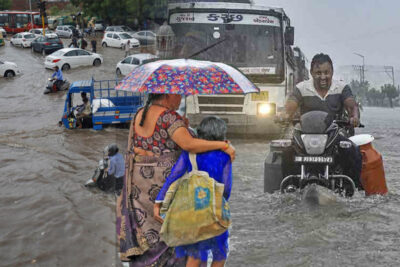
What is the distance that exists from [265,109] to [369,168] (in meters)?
6.51

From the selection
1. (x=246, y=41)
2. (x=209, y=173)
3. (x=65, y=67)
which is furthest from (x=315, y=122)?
(x=65, y=67)

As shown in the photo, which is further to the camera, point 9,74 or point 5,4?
point 5,4

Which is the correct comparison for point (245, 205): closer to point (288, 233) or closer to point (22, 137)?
point (288, 233)

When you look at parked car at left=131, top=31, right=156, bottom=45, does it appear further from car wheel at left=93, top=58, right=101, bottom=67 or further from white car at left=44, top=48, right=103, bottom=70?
white car at left=44, top=48, right=103, bottom=70

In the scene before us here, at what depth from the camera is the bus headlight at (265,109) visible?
12.4 meters

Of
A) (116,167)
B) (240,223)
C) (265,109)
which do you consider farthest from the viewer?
(265,109)

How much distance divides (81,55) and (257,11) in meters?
22.9

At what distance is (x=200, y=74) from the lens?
11.8 feet

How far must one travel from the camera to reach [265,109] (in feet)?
40.9

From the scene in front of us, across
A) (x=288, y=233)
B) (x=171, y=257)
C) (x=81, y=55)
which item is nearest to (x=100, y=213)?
(x=288, y=233)

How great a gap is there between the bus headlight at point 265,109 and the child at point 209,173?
9.09m

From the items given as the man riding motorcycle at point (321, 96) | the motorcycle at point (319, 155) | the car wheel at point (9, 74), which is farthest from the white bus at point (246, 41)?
the car wheel at point (9, 74)

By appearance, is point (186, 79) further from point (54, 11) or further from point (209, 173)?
point (54, 11)

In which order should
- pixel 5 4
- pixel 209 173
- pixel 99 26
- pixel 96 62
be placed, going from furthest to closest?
pixel 5 4, pixel 99 26, pixel 96 62, pixel 209 173
